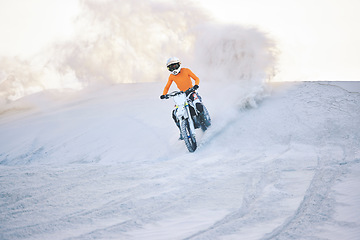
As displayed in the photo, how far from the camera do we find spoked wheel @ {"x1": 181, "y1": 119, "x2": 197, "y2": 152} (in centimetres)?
622

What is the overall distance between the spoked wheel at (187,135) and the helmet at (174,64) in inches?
49.6

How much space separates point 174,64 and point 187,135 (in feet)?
5.68

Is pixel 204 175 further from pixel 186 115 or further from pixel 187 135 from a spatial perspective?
pixel 186 115

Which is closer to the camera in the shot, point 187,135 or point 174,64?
point 187,135

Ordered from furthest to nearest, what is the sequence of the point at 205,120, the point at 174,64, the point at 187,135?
the point at 205,120 → the point at 174,64 → the point at 187,135

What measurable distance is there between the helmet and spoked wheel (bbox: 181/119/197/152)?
126 cm

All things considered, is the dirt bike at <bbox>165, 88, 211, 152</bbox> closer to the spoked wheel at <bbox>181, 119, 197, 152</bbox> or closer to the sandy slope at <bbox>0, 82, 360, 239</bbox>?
the spoked wheel at <bbox>181, 119, 197, 152</bbox>

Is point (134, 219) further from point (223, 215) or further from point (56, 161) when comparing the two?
point (56, 161)

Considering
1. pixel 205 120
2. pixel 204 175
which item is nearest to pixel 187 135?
pixel 205 120

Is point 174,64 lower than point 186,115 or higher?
higher

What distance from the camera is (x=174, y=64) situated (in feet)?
21.3

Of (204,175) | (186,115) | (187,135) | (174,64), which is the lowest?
(204,175)

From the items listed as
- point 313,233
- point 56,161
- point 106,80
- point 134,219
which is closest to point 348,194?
point 313,233

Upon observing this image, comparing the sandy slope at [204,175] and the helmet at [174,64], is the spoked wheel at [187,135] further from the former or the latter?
the helmet at [174,64]
